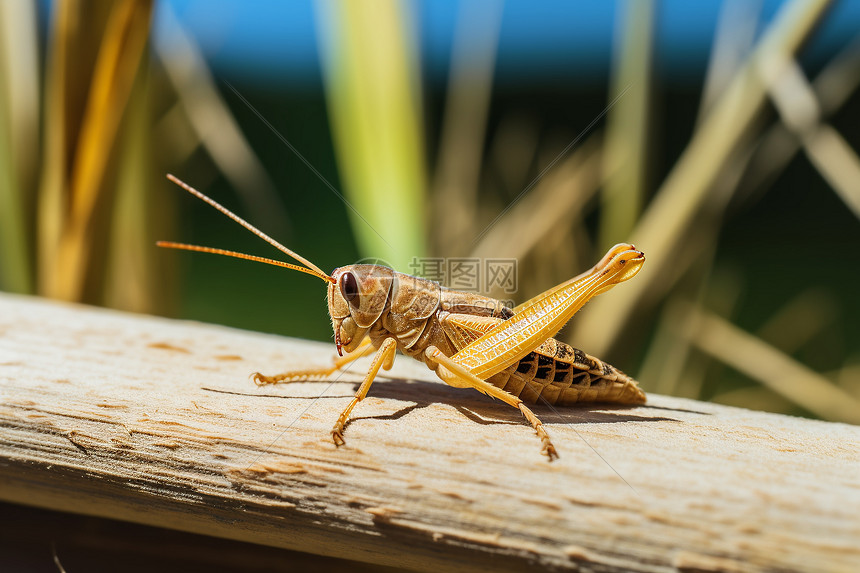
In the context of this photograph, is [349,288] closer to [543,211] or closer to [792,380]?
[543,211]

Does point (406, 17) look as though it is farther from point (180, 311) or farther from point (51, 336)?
point (180, 311)

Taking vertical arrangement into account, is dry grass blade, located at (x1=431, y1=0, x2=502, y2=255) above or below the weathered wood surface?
above

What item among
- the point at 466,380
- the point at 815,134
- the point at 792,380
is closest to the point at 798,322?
the point at 792,380

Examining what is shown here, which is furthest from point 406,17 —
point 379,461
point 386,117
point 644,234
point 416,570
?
point 416,570

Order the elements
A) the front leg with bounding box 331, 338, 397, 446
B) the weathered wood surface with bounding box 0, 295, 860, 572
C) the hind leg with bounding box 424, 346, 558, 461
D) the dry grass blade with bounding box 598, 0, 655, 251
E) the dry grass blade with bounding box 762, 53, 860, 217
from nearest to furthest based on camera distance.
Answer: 1. the weathered wood surface with bounding box 0, 295, 860, 572
2. the front leg with bounding box 331, 338, 397, 446
3. the hind leg with bounding box 424, 346, 558, 461
4. the dry grass blade with bounding box 762, 53, 860, 217
5. the dry grass blade with bounding box 598, 0, 655, 251

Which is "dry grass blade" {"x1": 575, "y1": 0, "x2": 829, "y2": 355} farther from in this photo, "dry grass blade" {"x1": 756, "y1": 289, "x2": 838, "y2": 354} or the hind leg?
"dry grass blade" {"x1": 756, "y1": 289, "x2": 838, "y2": 354}

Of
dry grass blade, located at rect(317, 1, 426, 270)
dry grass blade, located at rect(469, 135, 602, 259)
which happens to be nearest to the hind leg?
dry grass blade, located at rect(317, 1, 426, 270)
